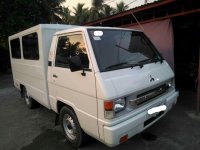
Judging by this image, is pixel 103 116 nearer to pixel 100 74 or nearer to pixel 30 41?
pixel 100 74

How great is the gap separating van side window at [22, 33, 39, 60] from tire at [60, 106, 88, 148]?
1562mm

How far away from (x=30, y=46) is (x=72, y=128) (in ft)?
Result: 8.02

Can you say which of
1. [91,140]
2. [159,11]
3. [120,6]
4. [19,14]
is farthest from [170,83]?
[120,6]

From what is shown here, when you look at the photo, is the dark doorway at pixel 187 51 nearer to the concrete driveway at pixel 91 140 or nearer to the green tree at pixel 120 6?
the concrete driveway at pixel 91 140

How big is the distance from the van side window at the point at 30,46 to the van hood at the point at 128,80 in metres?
2.31

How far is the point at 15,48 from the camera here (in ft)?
21.4

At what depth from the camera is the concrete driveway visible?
3.70 meters

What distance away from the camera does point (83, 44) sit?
3.32 m

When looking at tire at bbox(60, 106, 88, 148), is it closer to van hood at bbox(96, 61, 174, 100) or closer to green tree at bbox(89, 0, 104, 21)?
van hood at bbox(96, 61, 174, 100)

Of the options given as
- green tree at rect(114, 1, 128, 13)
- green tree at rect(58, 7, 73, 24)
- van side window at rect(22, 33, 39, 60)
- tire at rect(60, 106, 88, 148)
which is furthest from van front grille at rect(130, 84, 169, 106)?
green tree at rect(114, 1, 128, 13)

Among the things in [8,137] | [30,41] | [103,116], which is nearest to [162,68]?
[103,116]

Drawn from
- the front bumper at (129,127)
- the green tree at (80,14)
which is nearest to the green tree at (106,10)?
the green tree at (80,14)

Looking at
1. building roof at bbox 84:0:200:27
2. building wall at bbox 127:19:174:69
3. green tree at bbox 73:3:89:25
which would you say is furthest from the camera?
green tree at bbox 73:3:89:25

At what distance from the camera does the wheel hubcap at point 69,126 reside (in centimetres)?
370
